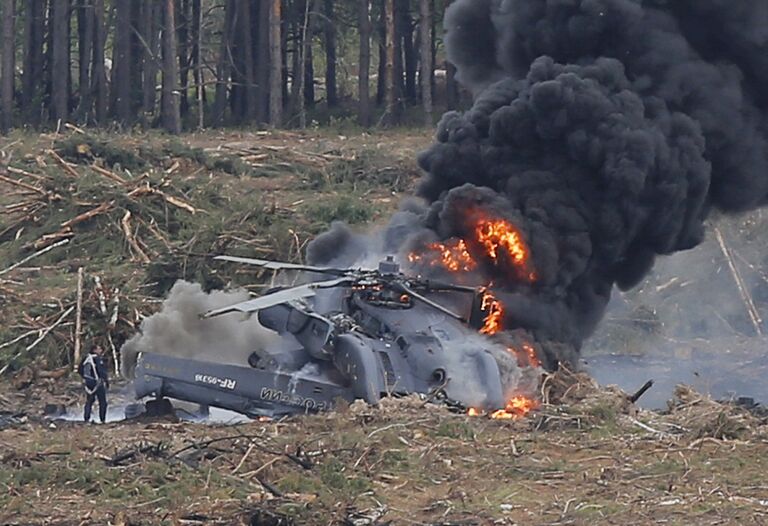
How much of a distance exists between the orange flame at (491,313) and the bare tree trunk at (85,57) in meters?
27.9

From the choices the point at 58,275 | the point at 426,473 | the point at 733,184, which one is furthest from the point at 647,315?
the point at 426,473

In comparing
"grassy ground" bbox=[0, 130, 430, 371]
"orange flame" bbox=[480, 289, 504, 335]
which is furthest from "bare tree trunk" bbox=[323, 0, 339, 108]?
"orange flame" bbox=[480, 289, 504, 335]

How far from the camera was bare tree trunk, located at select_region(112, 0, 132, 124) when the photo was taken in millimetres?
47719

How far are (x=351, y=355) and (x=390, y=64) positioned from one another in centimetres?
2906

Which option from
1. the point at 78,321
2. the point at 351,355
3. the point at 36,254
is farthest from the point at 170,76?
the point at 351,355

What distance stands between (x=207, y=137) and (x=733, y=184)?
21.2 meters

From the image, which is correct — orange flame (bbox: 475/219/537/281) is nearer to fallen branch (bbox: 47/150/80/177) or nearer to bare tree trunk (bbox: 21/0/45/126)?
fallen branch (bbox: 47/150/80/177)

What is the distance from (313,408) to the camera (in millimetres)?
21062

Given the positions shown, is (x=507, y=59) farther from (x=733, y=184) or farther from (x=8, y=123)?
(x=8, y=123)

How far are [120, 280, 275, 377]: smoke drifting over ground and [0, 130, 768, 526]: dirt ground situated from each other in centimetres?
157

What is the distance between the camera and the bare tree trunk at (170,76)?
4538 centimetres

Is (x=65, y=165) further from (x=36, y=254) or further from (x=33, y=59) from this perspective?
(x=33, y=59)

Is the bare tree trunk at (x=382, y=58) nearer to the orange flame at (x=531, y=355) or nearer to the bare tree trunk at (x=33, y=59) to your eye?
the bare tree trunk at (x=33, y=59)

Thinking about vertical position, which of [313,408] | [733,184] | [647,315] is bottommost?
[647,315]
